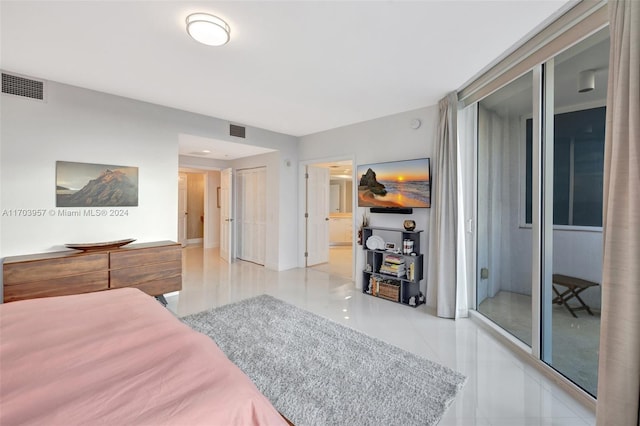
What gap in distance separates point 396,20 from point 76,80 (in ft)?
11.0

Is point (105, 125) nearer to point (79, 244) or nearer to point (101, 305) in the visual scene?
point (79, 244)

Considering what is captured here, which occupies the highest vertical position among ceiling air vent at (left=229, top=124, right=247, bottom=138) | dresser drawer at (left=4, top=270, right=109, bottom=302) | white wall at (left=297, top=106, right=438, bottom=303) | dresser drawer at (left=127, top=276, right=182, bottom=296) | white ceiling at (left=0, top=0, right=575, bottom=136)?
white ceiling at (left=0, top=0, right=575, bottom=136)

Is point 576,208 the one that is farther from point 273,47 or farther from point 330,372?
point 273,47

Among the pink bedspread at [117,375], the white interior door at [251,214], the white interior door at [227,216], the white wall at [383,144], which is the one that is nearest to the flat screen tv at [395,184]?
the white wall at [383,144]

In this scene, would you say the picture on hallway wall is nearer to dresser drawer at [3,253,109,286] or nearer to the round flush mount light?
dresser drawer at [3,253,109,286]

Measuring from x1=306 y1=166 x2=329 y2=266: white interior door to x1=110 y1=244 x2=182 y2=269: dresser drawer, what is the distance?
2736 mm

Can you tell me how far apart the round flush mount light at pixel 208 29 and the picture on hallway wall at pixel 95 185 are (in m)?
2.22

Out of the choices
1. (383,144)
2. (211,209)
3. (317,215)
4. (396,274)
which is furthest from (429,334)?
(211,209)

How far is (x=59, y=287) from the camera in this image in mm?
2773

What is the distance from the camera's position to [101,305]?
5.79 feet

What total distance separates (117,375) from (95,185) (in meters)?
3.06

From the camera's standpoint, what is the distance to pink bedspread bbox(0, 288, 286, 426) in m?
0.87

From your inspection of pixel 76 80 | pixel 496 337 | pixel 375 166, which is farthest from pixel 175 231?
pixel 496 337

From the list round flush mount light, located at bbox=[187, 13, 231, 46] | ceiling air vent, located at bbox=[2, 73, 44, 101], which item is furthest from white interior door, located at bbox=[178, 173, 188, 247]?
round flush mount light, located at bbox=[187, 13, 231, 46]
